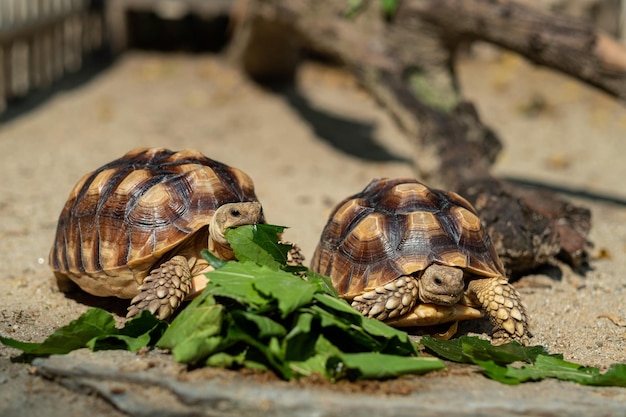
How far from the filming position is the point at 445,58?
20.4 feet

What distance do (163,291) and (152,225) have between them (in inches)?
13.0

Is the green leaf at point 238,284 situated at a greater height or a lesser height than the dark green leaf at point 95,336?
greater

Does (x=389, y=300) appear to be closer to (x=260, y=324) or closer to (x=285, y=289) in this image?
(x=285, y=289)

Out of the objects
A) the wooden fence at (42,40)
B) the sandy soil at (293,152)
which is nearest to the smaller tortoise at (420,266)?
the sandy soil at (293,152)

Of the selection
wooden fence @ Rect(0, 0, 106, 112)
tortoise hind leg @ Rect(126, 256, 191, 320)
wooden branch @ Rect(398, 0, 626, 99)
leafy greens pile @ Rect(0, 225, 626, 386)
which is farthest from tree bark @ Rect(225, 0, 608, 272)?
wooden fence @ Rect(0, 0, 106, 112)

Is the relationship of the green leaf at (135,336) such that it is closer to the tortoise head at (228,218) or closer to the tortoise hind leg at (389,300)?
the tortoise head at (228,218)

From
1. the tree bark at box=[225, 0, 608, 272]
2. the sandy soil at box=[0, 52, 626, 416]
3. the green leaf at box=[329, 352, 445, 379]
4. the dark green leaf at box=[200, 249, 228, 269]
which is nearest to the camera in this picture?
the green leaf at box=[329, 352, 445, 379]

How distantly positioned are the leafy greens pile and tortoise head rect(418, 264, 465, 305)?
0.24 m

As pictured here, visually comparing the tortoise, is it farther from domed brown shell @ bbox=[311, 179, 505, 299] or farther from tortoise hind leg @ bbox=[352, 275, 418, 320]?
tortoise hind leg @ bbox=[352, 275, 418, 320]

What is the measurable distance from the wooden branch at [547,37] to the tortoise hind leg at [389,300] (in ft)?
10.2

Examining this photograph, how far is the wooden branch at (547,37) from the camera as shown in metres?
A: 5.59

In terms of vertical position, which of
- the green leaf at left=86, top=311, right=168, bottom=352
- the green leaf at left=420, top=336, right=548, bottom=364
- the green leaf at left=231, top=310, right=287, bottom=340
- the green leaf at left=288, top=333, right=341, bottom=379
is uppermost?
the green leaf at left=231, top=310, right=287, bottom=340

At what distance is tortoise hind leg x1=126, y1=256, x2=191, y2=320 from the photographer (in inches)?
122

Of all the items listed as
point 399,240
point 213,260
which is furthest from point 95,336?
point 399,240
